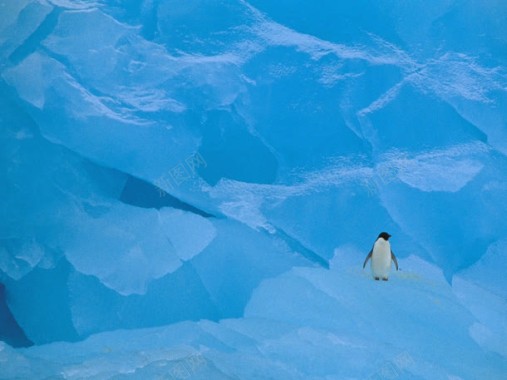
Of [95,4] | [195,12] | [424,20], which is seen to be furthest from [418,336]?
[95,4]

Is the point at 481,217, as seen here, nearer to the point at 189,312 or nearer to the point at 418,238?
the point at 418,238

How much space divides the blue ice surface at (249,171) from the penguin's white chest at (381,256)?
14 centimetres

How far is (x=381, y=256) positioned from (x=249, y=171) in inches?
47.2

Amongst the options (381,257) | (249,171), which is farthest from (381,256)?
(249,171)

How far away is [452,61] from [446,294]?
176 centimetres

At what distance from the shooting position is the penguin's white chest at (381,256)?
4.24m

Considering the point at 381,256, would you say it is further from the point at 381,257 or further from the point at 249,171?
the point at 249,171

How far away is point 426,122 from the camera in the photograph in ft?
15.3

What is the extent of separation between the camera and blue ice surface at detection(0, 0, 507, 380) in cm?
428

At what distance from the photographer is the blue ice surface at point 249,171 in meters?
Result: 4.28

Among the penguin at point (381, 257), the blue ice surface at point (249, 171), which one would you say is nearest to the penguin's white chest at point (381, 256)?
the penguin at point (381, 257)

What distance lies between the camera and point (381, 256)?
4.24 m

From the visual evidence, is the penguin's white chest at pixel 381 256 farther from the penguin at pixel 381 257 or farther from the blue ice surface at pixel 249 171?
the blue ice surface at pixel 249 171

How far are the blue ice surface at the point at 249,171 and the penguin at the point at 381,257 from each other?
0.11 m
